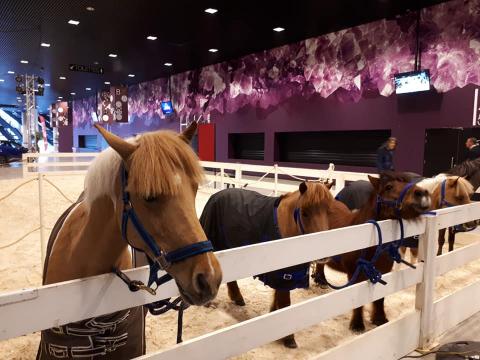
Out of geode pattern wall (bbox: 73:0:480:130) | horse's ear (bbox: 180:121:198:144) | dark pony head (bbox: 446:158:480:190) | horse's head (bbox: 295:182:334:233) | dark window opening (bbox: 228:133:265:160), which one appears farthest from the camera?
dark window opening (bbox: 228:133:265:160)

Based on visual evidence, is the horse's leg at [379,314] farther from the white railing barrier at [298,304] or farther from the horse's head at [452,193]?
the horse's head at [452,193]

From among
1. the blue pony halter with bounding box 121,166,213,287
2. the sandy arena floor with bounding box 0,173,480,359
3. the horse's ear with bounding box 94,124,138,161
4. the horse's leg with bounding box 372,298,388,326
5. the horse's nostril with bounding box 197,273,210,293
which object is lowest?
the sandy arena floor with bounding box 0,173,480,359

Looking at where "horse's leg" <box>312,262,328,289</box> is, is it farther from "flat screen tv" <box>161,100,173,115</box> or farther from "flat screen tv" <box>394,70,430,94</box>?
"flat screen tv" <box>161,100,173,115</box>

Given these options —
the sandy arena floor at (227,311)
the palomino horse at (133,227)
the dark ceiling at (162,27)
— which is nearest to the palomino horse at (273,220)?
the sandy arena floor at (227,311)

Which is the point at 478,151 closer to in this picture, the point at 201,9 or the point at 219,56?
the point at 201,9

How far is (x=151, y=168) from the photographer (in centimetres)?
102

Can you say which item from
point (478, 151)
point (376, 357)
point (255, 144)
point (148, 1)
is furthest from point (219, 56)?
point (376, 357)

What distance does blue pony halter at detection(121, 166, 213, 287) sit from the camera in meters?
0.99

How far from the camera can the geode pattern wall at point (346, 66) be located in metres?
7.00

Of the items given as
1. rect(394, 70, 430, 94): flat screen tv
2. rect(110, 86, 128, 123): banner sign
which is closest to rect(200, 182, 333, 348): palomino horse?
rect(394, 70, 430, 94): flat screen tv

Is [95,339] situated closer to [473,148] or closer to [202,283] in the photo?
[202,283]

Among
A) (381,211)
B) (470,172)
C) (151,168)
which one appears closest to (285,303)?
(381,211)

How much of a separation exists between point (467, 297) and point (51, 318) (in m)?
Answer: 3.04

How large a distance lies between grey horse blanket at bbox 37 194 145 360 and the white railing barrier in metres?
0.26
